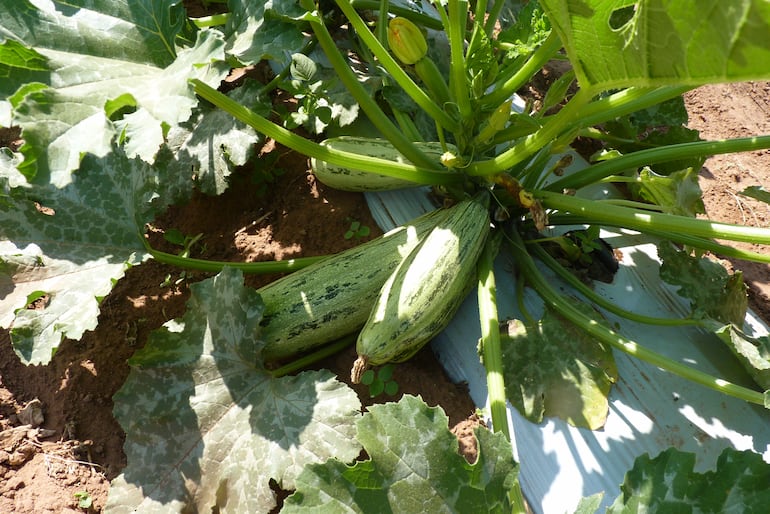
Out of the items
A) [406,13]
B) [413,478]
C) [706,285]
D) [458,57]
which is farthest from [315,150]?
[706,285]

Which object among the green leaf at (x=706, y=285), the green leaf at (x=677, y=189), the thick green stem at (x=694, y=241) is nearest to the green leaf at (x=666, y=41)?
the thick green stem at (x=694, y=241)

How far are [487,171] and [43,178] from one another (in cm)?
114

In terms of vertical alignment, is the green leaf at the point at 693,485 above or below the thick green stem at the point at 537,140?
below

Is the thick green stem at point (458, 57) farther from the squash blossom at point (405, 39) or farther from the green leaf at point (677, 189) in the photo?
the green leaf at point (677, 189)

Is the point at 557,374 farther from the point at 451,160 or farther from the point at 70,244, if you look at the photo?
the point at 70,244

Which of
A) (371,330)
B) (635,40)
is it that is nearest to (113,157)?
(371,330)

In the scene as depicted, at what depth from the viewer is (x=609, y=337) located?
1.56 meters

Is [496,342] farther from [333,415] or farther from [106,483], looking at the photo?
[106,483]

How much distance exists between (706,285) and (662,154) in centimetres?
44

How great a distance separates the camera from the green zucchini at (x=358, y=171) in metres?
1.96

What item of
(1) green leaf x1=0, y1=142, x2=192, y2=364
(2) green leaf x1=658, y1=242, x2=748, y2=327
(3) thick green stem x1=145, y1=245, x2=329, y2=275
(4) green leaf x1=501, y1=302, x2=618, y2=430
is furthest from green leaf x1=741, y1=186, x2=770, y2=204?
(1) green leaf x1=0, y1=142, x2=192, y2=364

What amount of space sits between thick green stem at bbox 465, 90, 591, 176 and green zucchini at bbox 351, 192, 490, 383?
0.15 metres

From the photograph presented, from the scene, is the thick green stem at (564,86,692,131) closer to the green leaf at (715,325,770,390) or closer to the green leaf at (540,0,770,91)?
the green leaf at (540,0,770,91)

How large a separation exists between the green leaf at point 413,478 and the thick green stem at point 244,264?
77cm
